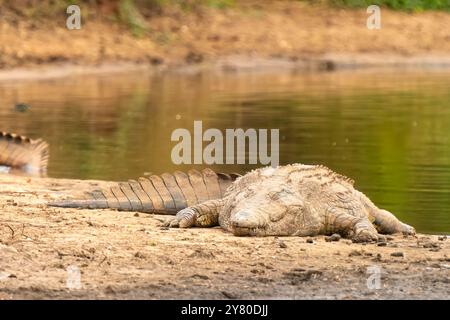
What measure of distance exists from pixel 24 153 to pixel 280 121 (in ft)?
19.3

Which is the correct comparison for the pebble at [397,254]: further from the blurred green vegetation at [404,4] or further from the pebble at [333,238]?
the blurred green vegetation at [404,4]

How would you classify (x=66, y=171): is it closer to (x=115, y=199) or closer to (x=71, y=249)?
(x=115, y=199)

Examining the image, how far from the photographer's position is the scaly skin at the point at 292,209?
28.4ft

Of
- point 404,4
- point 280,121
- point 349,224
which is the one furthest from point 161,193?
point 404,4

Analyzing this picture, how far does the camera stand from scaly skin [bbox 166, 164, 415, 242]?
8.66 m

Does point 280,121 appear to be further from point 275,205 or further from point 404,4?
point 404,4

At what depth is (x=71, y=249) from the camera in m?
7.66

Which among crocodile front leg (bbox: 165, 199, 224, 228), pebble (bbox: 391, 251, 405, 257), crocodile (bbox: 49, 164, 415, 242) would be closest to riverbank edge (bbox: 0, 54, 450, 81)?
crocodile (bbox: 49, 164, 415, 242)

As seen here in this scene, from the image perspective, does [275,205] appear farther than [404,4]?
No

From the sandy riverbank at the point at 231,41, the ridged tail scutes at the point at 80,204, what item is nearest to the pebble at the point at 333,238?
the ridged tail scutes at the point at 80,204

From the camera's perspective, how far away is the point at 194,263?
7.45 m

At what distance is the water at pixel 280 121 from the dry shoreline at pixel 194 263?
2362 millimetres

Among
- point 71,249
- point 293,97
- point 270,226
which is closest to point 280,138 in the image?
point 293,97

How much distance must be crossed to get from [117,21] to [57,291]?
Answer: 2431 centimetres
